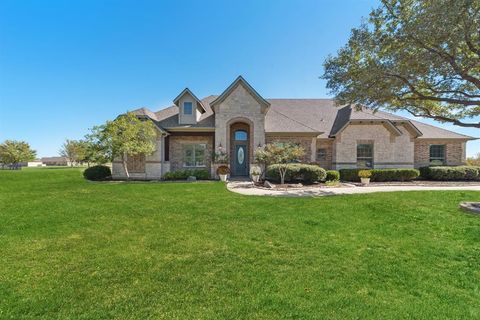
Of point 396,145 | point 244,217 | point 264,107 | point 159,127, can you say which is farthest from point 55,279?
point 396,145

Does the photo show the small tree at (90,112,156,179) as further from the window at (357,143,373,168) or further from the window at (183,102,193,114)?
the window at (357,143,373,168)

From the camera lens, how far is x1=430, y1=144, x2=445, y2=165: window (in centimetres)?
1953

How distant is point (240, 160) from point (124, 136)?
352 inches

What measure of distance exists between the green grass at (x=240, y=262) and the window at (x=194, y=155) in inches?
409

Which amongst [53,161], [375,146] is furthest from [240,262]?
[53,161]

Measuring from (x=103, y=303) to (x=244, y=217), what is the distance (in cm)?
466

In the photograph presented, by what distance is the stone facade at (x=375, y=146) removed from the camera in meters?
18.6

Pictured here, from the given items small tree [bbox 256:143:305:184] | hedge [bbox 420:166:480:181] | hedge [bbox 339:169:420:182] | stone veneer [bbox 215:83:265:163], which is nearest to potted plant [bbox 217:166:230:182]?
stone veneer [bbox 215:83:265:163]

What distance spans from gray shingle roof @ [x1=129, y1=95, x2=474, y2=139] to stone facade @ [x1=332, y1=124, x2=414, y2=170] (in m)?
0.78

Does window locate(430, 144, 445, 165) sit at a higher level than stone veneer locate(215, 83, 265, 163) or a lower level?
lower

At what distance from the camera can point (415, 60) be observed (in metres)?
9.15

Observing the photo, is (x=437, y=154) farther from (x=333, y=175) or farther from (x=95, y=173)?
(x=95, y=173)

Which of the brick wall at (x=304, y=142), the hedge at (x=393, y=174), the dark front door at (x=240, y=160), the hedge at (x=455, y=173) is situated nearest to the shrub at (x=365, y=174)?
the hedge at (x=393, y=174)

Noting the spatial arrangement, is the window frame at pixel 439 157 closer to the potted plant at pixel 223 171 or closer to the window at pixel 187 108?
the potted plant at pixel 223 171
